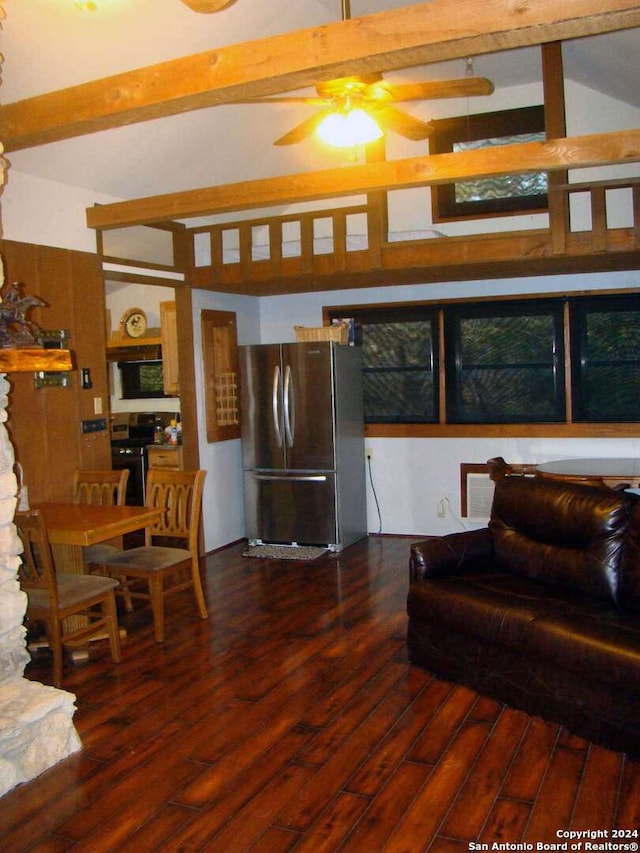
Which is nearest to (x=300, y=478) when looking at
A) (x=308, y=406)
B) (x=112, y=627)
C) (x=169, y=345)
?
(x=308, y=406)

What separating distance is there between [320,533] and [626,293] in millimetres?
2923

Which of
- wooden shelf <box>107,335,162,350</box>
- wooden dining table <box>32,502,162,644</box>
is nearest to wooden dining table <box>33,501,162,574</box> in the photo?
wooden dining table <box>32,502,162,644</box>

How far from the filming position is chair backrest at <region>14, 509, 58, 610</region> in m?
3.22

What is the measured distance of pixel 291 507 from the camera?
6.00 metres

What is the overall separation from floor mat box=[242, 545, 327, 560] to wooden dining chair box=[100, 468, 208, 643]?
4.40 feet

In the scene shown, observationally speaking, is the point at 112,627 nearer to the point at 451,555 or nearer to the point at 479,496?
the point at 451,555

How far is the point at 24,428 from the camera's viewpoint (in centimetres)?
439

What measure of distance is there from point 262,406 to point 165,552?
205 cm

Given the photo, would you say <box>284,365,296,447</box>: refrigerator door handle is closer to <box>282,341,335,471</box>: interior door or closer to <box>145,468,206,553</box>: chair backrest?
<box>282,341,335,471</box>: interior door

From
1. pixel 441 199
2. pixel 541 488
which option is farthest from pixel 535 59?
pixel 541 488

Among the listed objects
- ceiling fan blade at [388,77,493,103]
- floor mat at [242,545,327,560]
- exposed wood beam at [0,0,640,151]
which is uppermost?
ceiling fan blade at [388,77,493,103]

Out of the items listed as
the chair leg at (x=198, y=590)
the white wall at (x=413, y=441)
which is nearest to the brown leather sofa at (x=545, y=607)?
the chair leg at (x=198, y=590)

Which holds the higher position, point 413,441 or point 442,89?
point 442,89

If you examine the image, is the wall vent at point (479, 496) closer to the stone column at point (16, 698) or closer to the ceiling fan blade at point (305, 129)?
the ceiling fan blade at point (305, 129)
